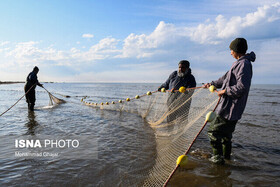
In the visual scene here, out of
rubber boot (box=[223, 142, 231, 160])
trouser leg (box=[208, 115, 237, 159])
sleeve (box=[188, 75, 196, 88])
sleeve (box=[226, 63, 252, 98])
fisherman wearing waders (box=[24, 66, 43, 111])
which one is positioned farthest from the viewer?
fisherman wearing waders (box=[24, 66, 43, 111])

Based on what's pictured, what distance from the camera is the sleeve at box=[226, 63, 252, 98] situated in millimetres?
2561

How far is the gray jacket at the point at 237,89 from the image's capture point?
2592mm

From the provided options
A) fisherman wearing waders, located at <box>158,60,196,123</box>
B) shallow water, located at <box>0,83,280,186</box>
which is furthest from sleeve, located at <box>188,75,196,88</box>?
shallow water, located at <box>0,83,280,186</box>

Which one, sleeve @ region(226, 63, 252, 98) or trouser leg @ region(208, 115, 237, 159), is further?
trouser leg @ region(208, 115, 237, 159)

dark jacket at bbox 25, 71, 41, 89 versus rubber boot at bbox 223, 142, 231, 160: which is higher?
dark jacket at bbox 25, 71, 41, 89

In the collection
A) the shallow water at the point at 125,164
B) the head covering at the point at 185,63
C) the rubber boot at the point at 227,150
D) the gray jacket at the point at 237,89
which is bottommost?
the shallow water at the point at 125,164

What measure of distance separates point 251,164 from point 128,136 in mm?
2992

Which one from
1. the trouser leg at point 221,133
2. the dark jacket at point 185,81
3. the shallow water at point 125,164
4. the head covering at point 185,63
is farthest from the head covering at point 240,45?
the shallow water at point 125,164

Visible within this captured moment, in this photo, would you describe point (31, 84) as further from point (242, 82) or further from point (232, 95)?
point (242, 82)

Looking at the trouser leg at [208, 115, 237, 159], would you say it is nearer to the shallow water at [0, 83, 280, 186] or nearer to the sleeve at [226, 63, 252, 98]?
the shallow water at [0, 83, 280, 186]

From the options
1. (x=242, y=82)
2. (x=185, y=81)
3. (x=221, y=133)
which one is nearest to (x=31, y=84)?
(x=185, y=81)

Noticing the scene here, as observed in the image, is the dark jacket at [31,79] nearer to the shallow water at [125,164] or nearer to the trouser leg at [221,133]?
the shallow water at [125,164]

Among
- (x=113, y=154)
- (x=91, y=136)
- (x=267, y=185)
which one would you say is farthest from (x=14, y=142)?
(x=267, y=185)

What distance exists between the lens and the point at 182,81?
4.61m
